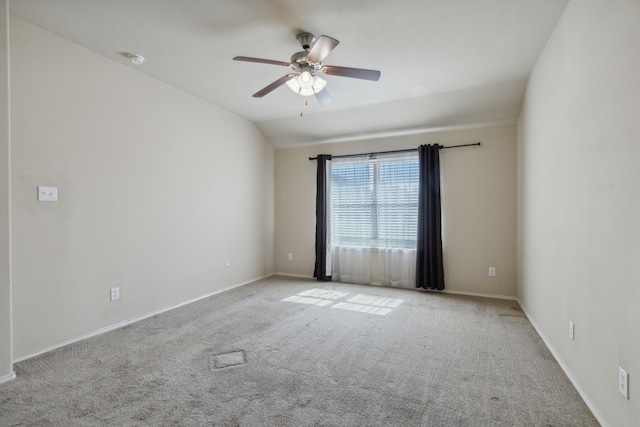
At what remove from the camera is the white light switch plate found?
2.54 m

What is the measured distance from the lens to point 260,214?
5410mm

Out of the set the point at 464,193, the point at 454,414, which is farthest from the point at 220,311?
the point at 464,193

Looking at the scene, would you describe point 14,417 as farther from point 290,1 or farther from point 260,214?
point 260,214

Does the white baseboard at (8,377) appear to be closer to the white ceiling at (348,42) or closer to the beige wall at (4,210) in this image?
the beige wall at (4,210)

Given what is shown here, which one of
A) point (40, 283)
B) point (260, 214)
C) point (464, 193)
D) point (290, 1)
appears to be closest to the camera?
point (290, 1)

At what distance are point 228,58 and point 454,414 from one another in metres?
3.41

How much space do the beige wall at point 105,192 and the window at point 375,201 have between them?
5.99 ft

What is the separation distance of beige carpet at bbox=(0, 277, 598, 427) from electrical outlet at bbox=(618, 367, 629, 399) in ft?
1.20

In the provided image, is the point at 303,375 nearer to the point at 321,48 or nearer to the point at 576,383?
the point at 576,383

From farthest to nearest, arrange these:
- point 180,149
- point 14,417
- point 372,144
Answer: point 372,144 < point 180,149 < point 14,417

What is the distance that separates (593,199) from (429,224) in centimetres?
267

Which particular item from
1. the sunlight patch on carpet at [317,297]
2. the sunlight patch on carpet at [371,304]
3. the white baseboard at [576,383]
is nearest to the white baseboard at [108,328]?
the sunlight patch on carpet at [317,297]

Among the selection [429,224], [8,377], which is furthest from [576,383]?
[8,377]

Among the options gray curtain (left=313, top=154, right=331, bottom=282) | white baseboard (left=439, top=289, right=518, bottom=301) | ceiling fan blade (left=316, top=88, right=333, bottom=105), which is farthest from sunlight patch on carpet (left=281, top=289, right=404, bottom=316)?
ceiling fan blade (left=316, top=88, right=333, bottom=105)
